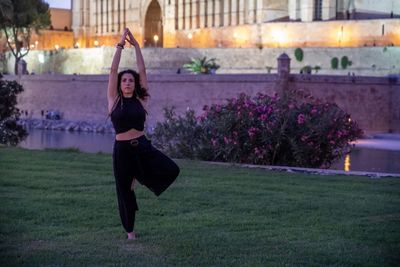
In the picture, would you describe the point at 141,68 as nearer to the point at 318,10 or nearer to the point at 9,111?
the point at 9,111

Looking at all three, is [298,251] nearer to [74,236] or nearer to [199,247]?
[199,247]

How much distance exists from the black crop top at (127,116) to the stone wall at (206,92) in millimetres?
→ 28369

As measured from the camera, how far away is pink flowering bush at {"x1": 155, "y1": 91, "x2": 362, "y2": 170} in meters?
15.4

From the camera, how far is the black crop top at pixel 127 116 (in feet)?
24.3

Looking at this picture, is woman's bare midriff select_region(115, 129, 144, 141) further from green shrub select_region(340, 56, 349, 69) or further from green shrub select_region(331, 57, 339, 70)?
green shrub select_region(331, 57, 339, 70)

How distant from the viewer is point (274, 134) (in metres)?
15.3

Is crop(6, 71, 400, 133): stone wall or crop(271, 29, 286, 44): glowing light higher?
crop(271, 29, 286, 44): glowing light

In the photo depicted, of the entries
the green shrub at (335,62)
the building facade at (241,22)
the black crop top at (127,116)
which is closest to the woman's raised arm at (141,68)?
the black crop top at (127,116)

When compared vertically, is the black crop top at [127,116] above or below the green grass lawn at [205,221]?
above

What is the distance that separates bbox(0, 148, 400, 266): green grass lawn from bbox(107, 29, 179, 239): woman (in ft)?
1.23

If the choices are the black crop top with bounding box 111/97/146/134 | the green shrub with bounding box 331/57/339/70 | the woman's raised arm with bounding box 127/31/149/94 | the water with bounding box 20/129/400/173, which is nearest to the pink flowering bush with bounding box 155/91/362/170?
the water with bounding box 20/129/400/173

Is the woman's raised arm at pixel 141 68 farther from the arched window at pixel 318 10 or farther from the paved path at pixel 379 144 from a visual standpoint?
the arched window at pixel 318 10

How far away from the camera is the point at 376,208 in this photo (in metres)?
9.07

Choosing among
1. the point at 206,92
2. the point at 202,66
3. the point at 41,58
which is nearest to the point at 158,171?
the point at 206,92
